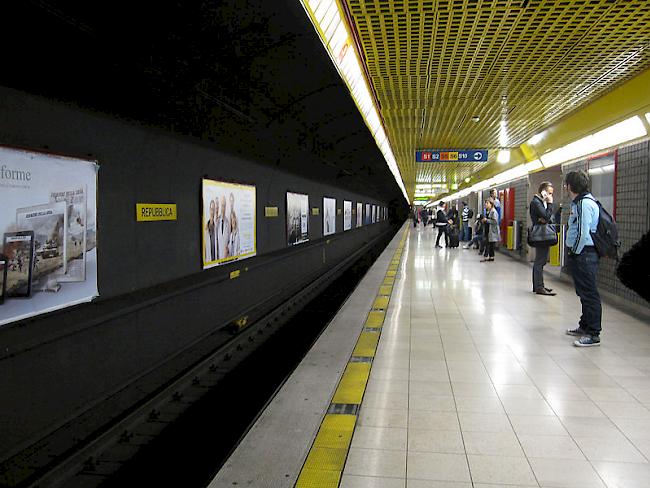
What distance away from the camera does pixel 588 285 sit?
4.88 m

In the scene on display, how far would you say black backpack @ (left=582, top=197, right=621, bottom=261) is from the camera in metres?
4.76

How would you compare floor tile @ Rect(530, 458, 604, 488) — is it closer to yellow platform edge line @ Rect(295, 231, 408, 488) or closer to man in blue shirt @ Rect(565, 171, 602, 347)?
yellow platform edge line @ Rect(295, 231, 408, 488)

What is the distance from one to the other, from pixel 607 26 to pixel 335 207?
11130 mm

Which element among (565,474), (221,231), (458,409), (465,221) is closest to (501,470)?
(565,474)

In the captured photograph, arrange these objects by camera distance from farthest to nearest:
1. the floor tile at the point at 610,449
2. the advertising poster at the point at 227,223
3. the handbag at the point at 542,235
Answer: the handbag at the point at 542,235 → the advertising poster at the point at 227,223 → the floor tile at the point at 610,449

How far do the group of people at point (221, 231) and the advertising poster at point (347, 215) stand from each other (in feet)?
37.4

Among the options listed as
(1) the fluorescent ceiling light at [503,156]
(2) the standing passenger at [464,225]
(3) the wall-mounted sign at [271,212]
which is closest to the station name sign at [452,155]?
(1) the fluorescent ceiling light at [503,156]

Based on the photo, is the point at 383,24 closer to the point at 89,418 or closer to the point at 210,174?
the point at 210,174

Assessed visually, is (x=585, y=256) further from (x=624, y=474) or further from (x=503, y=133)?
(x=503, y=133)

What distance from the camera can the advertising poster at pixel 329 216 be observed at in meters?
13.8

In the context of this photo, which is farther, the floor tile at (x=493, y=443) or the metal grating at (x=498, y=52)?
the metal grating at (x=498, y=52)

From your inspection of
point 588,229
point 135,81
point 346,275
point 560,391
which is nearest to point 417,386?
point 560,391

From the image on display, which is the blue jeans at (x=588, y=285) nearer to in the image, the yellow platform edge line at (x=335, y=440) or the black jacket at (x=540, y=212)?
the yellow platform edge line at (x=335, y=440)

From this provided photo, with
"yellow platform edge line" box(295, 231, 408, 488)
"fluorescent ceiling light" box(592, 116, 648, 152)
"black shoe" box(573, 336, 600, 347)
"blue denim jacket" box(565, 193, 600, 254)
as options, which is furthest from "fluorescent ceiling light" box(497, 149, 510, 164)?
"yellow platform edge line" box(295, 231, 408, 488)
